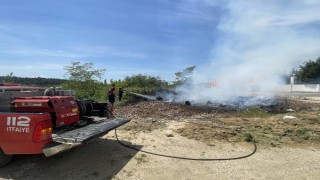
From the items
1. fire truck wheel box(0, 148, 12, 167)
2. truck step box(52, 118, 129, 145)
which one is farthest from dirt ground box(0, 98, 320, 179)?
truck step box(52, 118, 129, 145)

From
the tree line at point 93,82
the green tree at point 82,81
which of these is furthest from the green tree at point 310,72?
the green tree at point 82,81

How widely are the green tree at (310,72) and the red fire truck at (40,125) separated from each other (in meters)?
68.2

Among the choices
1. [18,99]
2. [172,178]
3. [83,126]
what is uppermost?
[18,99]

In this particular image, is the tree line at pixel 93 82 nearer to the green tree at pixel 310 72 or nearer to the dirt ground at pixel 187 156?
the dirt ground at pixel 187 156

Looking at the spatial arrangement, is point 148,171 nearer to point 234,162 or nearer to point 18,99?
point 234,162

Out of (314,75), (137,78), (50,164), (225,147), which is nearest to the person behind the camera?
(50,164)

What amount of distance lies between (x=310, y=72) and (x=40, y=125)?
7093 cm

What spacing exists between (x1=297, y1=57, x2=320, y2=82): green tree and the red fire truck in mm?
68211

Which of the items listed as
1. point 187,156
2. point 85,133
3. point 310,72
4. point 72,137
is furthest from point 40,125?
point 310,72

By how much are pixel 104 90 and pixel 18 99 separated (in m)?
20.0

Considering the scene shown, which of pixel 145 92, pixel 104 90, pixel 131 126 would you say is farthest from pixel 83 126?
pixel 145 92

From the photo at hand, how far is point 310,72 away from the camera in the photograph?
6781 cm

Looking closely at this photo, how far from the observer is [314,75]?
67.4 meters

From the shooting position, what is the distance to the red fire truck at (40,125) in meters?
5.57
